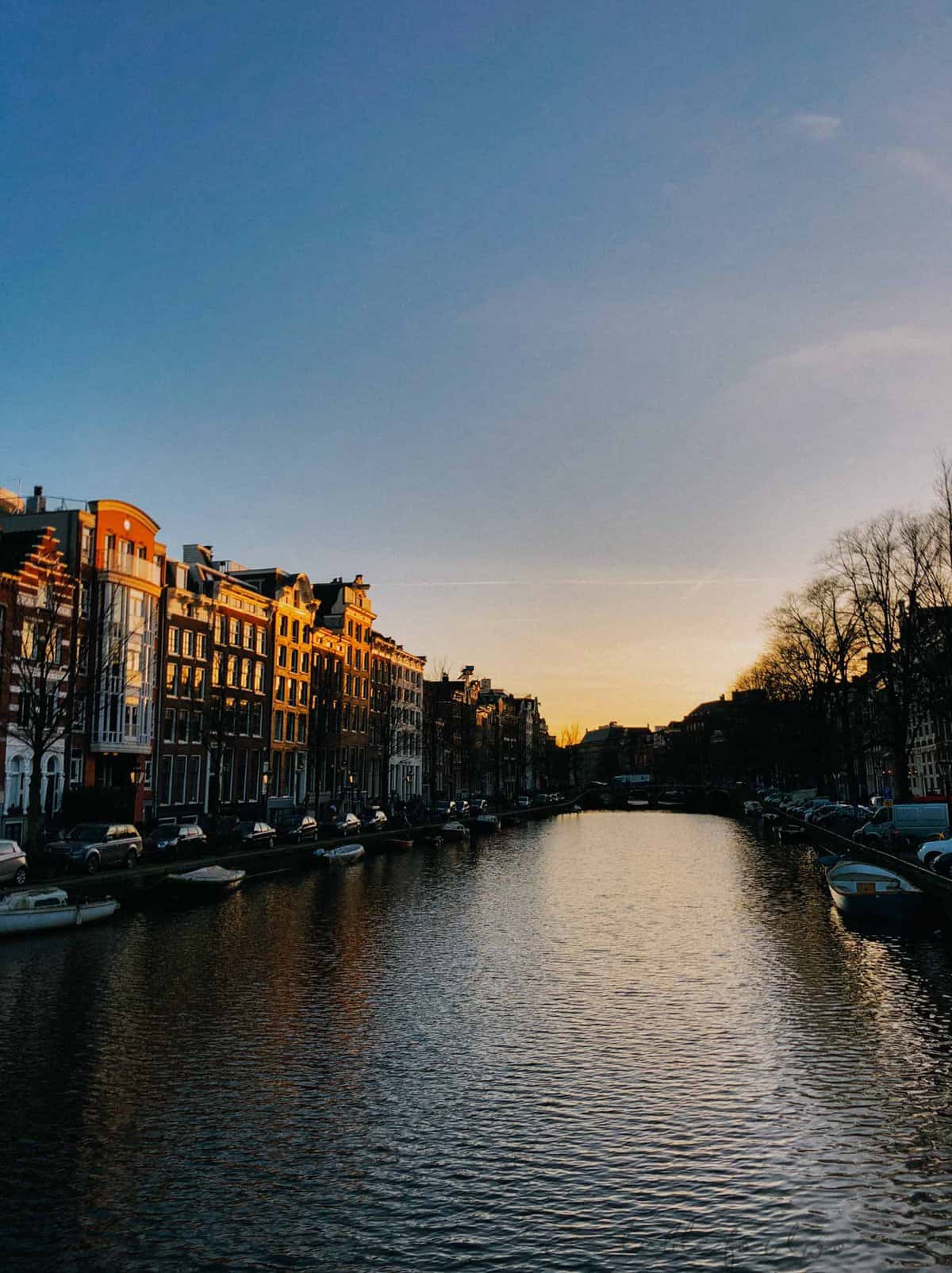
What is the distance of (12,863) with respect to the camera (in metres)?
39.8

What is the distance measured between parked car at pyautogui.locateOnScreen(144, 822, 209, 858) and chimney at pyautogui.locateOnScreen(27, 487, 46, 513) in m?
24.7

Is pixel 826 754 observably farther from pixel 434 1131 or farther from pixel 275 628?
pixel 434 1131

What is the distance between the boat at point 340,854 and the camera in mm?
63156

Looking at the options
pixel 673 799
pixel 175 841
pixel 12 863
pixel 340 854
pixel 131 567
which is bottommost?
pixel 340 854

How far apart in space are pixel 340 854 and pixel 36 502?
30.6 m

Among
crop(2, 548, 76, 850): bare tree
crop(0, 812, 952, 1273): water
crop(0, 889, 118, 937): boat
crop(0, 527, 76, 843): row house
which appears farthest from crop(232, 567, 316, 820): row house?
crop(0, 812, 952, 1273): water

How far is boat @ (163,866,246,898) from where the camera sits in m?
45.0

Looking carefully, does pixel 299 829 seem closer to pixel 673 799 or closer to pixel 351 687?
pixel 351 687

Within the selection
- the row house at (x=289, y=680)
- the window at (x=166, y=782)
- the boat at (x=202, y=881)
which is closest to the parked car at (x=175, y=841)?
the boat at (x=202, y=881)

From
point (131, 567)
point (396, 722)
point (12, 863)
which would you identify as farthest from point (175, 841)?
point (396, 722)

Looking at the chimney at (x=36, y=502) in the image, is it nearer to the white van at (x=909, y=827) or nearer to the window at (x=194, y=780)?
the window at (x=194, y=780)

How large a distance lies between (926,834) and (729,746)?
119572mm

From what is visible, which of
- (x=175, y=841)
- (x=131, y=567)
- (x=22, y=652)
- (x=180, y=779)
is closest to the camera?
(x=175, y=841)

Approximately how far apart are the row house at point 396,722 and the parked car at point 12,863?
63397mm
